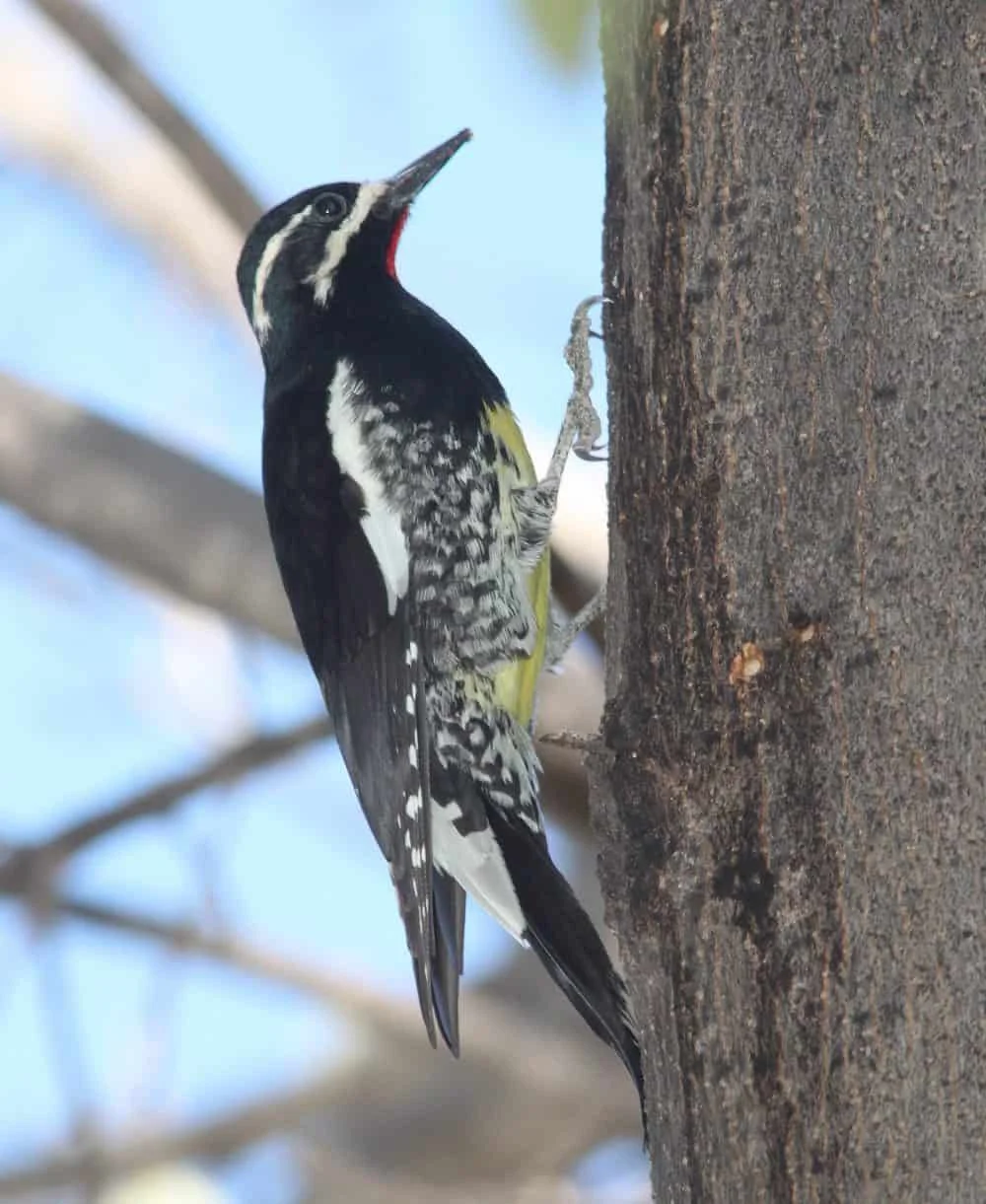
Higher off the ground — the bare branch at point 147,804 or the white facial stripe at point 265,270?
the white facial stripe at point 265,270

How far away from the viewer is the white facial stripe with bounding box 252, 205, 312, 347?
3658 mm

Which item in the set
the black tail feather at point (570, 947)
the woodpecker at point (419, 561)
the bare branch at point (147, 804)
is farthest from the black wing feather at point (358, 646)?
the bare branch at point (147, 804)

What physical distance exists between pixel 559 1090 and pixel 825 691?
461 centimetres

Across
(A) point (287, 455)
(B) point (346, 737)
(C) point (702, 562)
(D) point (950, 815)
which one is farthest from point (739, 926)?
(A) point (287, 455)

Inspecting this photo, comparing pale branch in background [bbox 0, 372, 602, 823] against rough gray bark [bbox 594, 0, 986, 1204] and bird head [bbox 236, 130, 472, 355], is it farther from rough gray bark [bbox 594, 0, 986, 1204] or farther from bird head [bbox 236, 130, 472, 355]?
rough gray bark [bbox 594, 0, 986, 1204]

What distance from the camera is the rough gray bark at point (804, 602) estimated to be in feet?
5.47

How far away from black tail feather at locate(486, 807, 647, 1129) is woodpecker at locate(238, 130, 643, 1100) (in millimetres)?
12

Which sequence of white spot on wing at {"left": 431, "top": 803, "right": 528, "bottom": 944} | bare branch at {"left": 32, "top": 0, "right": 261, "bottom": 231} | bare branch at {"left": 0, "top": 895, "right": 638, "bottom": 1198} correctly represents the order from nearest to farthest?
white spot on wing at {"left": 431, "top": 803, "right": 528, "bottom": 944} → bare branch at {"left": 32, "top": 0, "right": 261, "bottom": 231} → bare branch at {"left": 0, "top": 895, "right": 638, "bottom": 1198}

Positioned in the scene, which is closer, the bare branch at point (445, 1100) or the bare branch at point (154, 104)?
the bare branch at point (154, 104)

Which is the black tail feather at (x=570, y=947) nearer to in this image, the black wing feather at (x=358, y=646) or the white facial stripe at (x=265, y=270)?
the black wing feather at (x=358, y=646)

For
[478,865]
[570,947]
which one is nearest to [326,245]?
[478,865]

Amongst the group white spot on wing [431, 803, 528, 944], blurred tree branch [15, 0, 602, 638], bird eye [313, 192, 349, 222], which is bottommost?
white spot on wing [431, 803, 528, 944]

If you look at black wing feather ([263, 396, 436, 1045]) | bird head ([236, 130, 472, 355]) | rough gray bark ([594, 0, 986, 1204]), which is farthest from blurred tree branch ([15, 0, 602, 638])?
rough gray bark ([594, 0, 986, 1204])

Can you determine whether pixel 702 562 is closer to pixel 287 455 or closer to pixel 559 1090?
pixel 287 455
